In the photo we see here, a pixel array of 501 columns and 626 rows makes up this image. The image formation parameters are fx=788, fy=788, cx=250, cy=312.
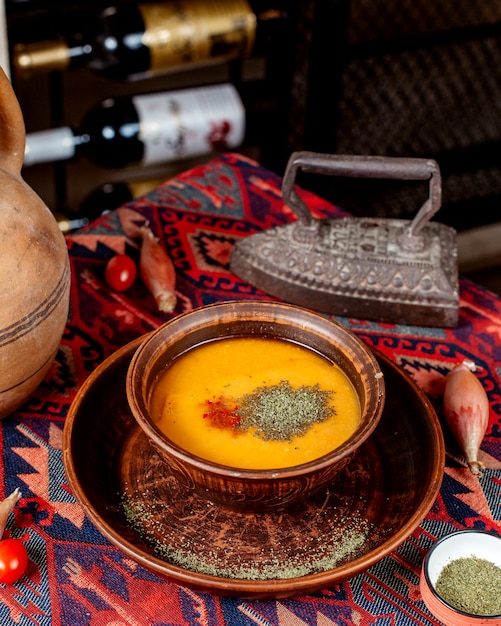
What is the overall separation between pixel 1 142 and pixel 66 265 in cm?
17

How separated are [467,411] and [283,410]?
0.30 meters

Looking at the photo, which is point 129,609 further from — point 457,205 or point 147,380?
point 457,205

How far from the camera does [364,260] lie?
49.6 inches

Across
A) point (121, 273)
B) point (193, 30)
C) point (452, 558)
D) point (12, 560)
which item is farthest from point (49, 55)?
point (452, 558)

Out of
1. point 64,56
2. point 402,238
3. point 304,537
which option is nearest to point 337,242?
point 402,238

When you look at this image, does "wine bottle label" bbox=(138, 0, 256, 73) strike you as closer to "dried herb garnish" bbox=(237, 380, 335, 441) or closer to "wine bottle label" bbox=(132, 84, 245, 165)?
"wine bottle label" bbox=(132, 84, 245, 165)

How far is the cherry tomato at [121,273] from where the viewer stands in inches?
51.3

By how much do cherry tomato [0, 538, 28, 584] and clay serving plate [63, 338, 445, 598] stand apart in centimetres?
9

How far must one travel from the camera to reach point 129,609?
2.72 feet

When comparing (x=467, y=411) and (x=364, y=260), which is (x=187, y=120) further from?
(x=467, y=411)

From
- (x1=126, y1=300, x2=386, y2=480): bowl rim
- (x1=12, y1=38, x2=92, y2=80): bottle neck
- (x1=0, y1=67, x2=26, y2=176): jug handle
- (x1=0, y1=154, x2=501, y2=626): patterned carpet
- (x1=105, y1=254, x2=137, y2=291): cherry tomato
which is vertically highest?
(x1=0, y1=67, x2=26, y2=176): jug handle

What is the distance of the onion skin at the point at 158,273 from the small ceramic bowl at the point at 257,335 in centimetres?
27

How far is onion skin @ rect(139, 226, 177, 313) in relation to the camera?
4.15ft

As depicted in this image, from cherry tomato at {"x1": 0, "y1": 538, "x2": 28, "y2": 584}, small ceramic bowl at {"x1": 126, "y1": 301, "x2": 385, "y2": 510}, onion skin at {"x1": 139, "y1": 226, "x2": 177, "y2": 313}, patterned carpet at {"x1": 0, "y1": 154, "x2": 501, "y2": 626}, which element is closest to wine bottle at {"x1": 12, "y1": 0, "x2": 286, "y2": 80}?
patterned carpet at {"x1": 0, "y1": 154, "x2": 501, "y2": 626}
